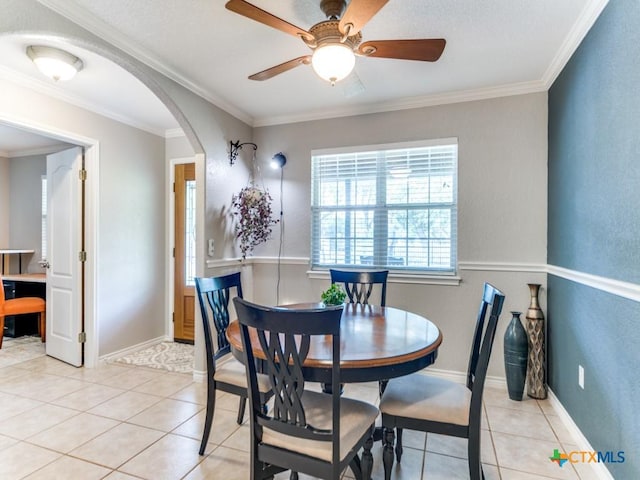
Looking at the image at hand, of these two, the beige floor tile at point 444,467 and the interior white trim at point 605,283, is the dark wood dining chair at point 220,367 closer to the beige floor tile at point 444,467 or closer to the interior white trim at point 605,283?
the beige floor tile at point 444,467

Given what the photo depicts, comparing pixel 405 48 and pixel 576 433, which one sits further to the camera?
pixel 576 433

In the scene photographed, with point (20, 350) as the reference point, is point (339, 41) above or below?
above

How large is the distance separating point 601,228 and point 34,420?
12.6 ft

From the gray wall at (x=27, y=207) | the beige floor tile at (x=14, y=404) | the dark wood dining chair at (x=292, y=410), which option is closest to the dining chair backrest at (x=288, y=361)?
the dark wood dining chair at (x=292, y=410)

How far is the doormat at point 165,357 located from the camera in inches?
140

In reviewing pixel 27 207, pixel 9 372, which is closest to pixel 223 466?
pixel 9 372

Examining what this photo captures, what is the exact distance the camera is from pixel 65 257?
11.8 feet

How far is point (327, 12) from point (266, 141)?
2.08 m

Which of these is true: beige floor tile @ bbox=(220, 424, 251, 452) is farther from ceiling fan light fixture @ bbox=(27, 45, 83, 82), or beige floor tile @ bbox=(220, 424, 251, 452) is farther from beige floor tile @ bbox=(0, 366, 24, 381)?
ceiling fan light fixture @ bbox=(27, 45, 83, 82)

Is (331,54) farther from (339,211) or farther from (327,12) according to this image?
(339,211)

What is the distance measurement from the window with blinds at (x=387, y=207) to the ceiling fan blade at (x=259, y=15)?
5.96 feet

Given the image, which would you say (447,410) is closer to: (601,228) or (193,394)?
(601,228)

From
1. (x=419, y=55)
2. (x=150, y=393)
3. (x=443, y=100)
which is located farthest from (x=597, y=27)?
(x=150, y=393)

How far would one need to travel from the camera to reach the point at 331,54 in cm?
179
